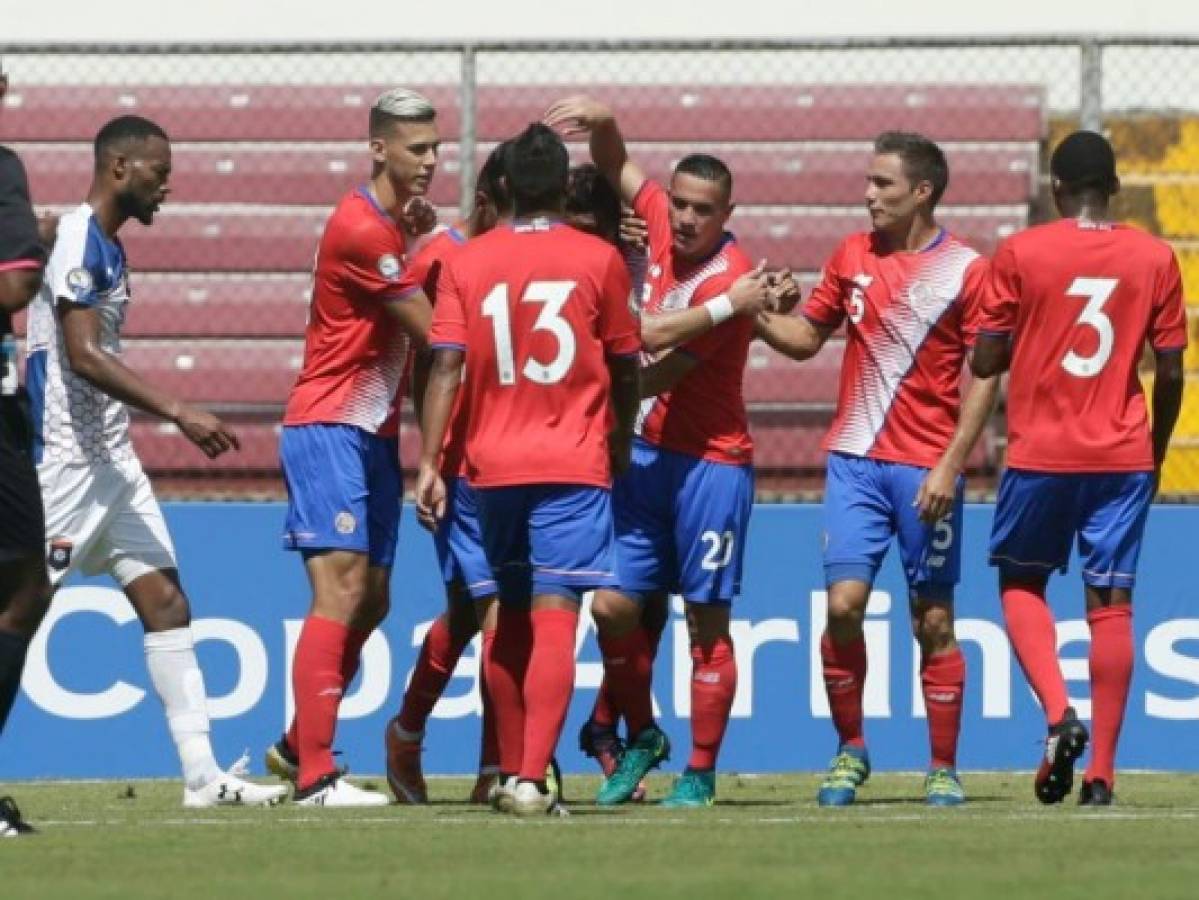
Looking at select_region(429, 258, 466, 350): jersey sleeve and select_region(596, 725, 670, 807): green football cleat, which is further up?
select_region(429, 258, 466, 350): jersey sleeve

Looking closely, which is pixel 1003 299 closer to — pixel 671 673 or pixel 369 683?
pixel 671 673

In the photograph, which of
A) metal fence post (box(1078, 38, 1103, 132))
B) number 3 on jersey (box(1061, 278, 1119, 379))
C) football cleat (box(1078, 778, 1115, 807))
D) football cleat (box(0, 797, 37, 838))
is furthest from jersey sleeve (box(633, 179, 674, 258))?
metal fence post (box(1078, 38, 1103, 132))

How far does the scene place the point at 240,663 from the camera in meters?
13.0

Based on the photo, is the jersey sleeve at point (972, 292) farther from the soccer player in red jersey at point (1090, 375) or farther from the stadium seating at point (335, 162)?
the stadium seating at point (335, 162)

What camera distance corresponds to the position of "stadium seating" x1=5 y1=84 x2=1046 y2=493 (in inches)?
607

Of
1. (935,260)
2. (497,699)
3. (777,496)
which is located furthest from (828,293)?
(777,496)

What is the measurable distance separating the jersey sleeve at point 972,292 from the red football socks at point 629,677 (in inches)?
59.7

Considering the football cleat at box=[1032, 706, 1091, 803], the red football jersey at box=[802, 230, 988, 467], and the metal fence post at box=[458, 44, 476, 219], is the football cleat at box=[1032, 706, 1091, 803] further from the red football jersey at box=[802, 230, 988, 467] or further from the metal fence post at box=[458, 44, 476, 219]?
the metal fence post at box=[458, 44, 476, 219]

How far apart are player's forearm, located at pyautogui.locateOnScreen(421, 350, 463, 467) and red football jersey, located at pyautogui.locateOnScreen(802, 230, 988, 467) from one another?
5.46ft

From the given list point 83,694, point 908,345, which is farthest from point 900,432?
point 83,694

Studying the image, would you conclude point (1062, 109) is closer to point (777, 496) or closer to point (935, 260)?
point (777, 496)

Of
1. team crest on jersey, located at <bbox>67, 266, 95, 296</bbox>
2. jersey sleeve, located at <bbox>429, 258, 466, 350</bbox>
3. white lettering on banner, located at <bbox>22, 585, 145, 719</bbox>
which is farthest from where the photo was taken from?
white lettering on banner, located at <bbox>22, 585, 145, 719</bbox>

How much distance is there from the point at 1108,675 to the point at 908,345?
1273 millimetres

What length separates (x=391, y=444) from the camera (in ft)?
34.6
